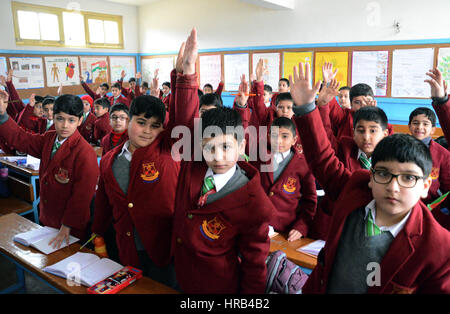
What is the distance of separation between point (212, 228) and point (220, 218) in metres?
0.05

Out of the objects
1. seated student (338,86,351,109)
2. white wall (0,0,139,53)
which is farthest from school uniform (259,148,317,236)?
white wall (0,0,139,53)

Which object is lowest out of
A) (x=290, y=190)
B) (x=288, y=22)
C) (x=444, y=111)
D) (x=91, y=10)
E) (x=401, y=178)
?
(x=290, y=190)

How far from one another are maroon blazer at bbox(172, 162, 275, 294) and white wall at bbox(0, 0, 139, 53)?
719 centimetres

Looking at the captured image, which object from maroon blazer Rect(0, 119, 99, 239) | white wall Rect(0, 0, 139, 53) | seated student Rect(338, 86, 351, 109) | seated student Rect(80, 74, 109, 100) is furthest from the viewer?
seated student Rect(80, 74, 109, 100)

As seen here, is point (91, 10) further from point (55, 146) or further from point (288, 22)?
point (55, 146)

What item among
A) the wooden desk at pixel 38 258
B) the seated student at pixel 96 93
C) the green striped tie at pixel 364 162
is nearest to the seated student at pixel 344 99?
the green striped tie at pixel 364 162

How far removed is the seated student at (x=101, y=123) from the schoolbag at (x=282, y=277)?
3.57 meters

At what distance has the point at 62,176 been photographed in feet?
6.42

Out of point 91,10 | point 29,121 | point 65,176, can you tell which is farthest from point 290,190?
point 91,10

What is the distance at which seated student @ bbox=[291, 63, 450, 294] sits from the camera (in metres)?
0.89

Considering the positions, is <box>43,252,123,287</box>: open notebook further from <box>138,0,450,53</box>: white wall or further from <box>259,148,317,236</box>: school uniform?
<box>138,0,450,53</box>: white wall

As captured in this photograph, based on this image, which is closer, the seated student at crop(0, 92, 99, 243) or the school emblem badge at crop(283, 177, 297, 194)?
the seated student at crop(0, 92, 99, 243)
